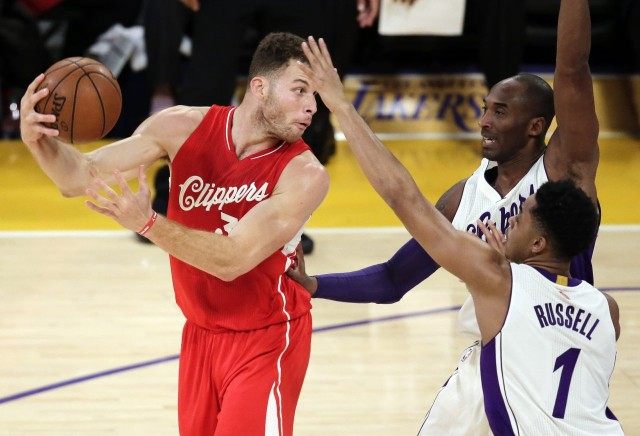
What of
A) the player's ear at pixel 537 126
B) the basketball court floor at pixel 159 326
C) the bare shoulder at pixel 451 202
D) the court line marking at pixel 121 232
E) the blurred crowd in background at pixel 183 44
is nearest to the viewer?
the player's ear at pixel 537 126

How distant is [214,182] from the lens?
4273 millimetres

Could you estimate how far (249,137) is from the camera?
4359 mm

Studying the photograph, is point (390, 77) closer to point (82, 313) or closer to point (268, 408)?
point (82, 313)

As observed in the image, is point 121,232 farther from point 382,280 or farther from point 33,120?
point 33,120

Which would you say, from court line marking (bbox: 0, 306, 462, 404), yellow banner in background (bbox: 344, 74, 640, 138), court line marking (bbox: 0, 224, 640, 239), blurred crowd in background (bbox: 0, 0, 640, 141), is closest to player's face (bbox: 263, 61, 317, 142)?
court line marking (bbox: 0, 306, 462, 404)

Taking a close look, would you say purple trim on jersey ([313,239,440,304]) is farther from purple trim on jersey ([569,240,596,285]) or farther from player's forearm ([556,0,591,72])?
player's forearm ([556,0,591,72])

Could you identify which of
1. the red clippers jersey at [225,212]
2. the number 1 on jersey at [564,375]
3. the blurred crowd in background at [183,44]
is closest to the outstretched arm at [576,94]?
the number 1 on jersey at [564,375]

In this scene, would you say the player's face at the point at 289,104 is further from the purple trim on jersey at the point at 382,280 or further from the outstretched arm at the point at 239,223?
the purple trim on jersey at the point at 382,280

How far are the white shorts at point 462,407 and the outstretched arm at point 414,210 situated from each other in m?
0.53

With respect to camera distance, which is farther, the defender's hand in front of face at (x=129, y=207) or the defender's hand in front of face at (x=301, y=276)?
the defender's hand in front of face at (x=301, y=276)

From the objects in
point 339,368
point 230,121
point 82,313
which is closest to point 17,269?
point 82,313

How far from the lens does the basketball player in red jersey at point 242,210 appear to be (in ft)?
13.6

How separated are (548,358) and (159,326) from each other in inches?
141

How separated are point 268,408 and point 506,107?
1419mm
